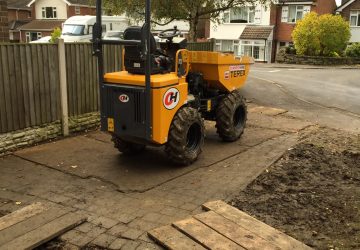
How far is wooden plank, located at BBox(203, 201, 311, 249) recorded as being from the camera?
4.54m

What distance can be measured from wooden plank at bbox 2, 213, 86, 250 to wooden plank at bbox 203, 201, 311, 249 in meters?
1.69

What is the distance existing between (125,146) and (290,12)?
117 feet

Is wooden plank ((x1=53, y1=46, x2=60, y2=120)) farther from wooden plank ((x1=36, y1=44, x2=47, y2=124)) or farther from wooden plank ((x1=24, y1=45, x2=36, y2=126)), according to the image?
wooden plank ((x1=24, y1=45, x2=36, y2=126))

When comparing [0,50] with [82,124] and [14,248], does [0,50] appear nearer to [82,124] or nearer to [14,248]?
[82,124]

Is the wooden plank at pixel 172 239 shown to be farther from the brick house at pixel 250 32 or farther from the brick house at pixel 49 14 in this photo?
the brick house at pixel 49 14

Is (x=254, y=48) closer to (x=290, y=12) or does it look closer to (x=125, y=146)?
(x=290, y=12)

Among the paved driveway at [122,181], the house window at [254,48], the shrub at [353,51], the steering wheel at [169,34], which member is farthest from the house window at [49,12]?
the steering wheel at [169,34]

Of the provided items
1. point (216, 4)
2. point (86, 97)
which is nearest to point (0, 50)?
point (86, 97)

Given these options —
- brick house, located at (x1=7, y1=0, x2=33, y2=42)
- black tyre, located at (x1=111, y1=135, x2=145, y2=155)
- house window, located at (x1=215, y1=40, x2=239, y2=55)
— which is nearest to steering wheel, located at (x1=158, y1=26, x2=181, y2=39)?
black tyre, located at (x1=111, y1=135, x2=145, y2=155)

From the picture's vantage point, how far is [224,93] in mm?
8906

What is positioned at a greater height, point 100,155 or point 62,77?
point 62,77

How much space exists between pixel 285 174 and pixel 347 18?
37.0 m

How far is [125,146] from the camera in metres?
7.66

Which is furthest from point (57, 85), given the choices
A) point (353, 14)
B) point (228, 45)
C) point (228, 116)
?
point (353, 14)
